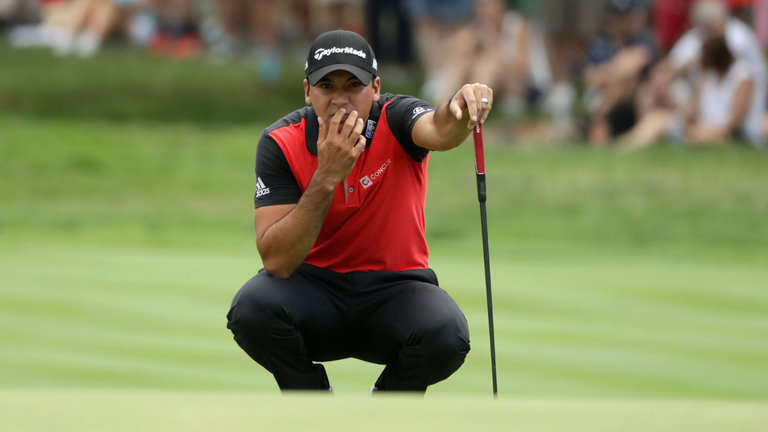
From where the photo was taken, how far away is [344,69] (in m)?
3.95

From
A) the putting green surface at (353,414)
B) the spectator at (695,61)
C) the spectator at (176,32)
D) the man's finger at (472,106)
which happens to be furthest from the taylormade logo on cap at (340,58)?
the spectator at (176,32)

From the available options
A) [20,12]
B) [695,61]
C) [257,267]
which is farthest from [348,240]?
[20,12]

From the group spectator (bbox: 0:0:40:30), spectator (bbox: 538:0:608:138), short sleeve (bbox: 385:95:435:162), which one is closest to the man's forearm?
short sleeve (bbox: 385:95:435:162)

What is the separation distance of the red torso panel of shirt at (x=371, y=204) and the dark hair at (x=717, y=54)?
26.9 ft

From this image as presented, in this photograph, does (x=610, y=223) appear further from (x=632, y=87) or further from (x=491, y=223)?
(x=632, y=87)

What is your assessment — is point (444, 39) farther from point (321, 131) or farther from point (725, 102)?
point (321, 131)

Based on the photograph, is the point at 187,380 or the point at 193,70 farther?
the point at 193,70

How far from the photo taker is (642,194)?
38.4 ft

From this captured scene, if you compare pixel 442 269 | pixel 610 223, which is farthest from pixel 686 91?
pixel 442 269

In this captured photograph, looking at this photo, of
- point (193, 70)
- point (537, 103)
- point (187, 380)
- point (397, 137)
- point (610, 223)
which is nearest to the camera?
point (397, 137)

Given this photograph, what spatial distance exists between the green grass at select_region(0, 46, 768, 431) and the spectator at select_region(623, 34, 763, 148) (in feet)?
0.62

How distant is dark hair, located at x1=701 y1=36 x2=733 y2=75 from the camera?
11.7 m

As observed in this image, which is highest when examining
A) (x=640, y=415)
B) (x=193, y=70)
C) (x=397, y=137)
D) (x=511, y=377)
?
(x=193, y=70)

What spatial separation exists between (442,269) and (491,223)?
2.71 m
